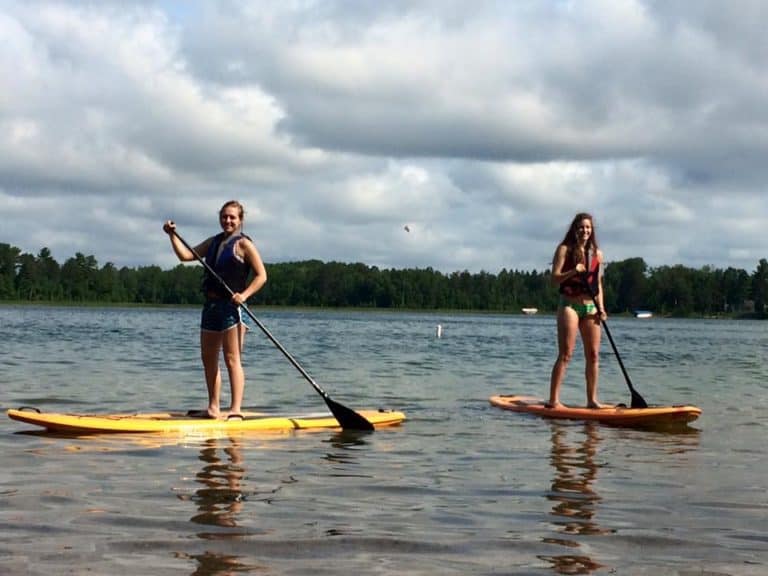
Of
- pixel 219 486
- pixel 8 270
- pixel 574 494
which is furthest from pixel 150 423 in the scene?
pixel 8 270

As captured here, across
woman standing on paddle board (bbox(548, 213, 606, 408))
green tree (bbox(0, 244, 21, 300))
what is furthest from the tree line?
woman standing on paddle board (bbox(548, 213, 606, 408))

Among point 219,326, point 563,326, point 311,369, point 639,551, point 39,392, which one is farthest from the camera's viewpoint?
point 311,369

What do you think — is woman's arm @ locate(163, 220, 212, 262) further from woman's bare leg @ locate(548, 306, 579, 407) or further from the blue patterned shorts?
woman's bare leg @ locate(548, 306, 579, 407)

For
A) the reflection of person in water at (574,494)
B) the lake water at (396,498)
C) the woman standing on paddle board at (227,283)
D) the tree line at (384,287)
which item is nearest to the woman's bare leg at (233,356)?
the woman standing on paddle board at (227,283)

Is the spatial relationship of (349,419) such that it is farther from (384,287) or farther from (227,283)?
(384,287)

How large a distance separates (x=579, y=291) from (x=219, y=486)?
5648 mm

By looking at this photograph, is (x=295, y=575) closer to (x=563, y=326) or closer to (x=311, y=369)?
(x=563, y=326)

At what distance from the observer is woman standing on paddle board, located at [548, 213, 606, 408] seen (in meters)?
11.0

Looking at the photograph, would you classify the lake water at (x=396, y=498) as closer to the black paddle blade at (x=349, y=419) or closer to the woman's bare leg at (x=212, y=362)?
the black paddle blade at (x=349, y=419)

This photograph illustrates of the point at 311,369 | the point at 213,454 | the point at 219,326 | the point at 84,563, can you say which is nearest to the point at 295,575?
the point at 84,563

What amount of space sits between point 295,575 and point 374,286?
581 feet

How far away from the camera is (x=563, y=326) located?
11.3 metres

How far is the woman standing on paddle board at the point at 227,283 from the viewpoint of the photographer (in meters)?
9.43

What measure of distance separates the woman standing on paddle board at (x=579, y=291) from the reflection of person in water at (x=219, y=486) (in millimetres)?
4140
